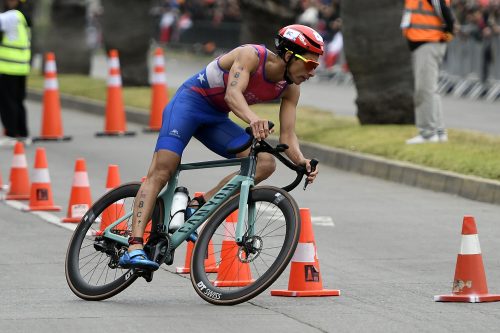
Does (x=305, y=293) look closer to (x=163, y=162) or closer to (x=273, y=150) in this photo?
(x=273, y=150)

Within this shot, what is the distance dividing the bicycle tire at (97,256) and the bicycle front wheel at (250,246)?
0.47 meters

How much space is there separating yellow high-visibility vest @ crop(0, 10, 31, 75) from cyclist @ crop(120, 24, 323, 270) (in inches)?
401

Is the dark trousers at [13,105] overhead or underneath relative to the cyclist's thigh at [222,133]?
underneath

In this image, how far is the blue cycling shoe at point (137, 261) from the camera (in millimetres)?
8578

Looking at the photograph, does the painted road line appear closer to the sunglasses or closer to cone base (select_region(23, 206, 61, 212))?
cone base (select_region(23, 206, 61, 212))

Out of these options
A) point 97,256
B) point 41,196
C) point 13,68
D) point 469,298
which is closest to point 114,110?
point 13,68

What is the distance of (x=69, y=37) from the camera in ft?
102

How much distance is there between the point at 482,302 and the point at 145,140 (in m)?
12.0

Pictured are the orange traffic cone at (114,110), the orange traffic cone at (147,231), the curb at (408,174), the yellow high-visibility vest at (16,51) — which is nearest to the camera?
the orange traffic cone at (147,231)

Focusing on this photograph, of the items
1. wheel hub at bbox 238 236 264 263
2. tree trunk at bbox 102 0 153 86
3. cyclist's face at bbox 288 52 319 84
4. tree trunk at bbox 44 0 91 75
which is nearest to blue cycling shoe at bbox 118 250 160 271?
wheel hub at bbox 238 236 264 263

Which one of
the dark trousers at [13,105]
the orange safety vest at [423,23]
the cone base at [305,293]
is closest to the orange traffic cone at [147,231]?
the cone base at [305,293]

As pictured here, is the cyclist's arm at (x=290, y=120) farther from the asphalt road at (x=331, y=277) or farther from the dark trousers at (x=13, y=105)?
the dark trousers at (x=13, y=105)

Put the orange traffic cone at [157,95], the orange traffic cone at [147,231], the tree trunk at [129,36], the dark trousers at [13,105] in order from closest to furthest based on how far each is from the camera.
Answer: the orange traffic cone at [147,231] → the dark trousers at [13,105] → the orange traffic cone at [157,95] → the tree trunk at [129,36]

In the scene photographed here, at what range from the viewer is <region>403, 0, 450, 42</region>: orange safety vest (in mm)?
16781
